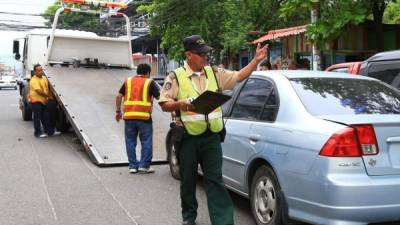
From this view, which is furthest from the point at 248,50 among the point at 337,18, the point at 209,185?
the point at 209,185

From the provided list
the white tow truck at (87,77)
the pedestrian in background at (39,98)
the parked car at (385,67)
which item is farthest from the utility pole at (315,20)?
the pedestrian in background at (39,98)

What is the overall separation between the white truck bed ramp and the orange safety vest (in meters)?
1.11

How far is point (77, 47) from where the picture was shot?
46.8ft

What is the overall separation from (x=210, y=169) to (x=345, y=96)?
4.67 ft

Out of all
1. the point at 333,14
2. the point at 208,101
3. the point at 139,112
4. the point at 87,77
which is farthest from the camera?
the point at 87,77

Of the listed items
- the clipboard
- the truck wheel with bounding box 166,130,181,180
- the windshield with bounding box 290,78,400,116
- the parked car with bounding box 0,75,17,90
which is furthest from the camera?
the parked car with bounding box 0,75,17,90

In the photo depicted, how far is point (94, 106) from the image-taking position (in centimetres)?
1155

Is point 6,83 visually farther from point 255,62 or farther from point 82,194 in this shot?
point 255,62

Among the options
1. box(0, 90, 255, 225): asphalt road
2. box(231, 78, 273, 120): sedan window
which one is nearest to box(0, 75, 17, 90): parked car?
box(0, 90, 255, 225): asphalt road

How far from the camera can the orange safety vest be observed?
8.27 meters

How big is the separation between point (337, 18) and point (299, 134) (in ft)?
Answer: 22.5

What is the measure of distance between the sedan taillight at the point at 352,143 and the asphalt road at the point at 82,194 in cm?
169

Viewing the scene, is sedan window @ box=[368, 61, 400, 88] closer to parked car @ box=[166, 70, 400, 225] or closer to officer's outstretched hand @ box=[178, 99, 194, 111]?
parked car @ box=[166, 70, 400, 225]

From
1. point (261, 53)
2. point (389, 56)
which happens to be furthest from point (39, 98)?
point (261, 53)
